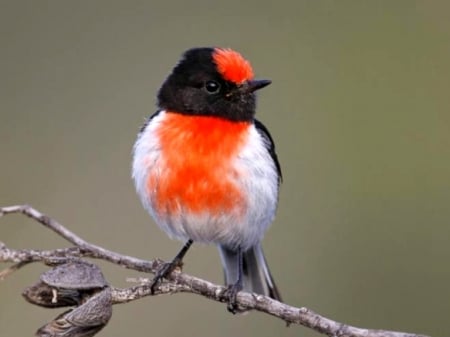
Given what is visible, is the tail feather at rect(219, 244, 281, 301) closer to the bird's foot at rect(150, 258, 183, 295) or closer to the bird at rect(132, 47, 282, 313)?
the bird at rect(132, 47, 282, 313)

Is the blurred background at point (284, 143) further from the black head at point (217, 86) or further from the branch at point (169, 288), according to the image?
the branch at point (169, 288)

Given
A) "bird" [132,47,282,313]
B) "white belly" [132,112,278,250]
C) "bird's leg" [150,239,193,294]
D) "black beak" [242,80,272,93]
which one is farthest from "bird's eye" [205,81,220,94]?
"bird's leg" [150,239,193,294]

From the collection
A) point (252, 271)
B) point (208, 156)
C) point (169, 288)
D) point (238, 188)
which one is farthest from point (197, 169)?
point (252, 271)

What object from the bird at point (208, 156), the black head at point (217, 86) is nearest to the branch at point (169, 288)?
the bird at point (208, 156)

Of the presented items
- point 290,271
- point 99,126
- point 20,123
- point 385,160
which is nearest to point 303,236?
point 290,271

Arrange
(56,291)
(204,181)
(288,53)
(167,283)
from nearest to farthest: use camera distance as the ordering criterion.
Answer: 1. (56,291)
2. (167,283)
3. (204,181)
4. (288,53)

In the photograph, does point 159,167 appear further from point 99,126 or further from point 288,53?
point 288,53
